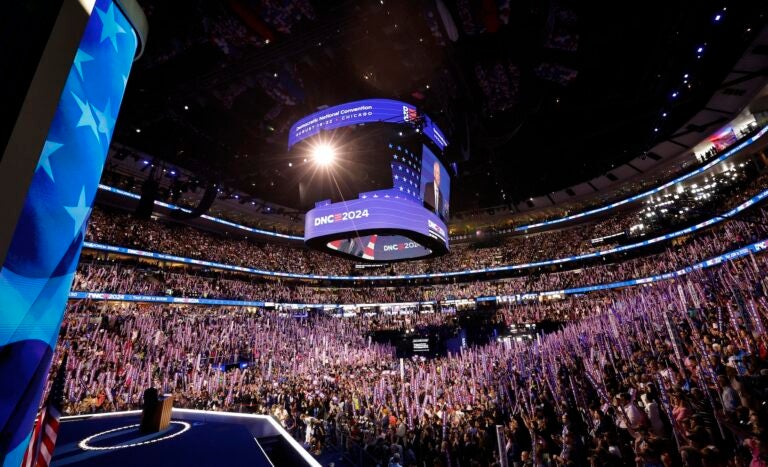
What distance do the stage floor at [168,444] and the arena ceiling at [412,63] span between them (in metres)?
8.14

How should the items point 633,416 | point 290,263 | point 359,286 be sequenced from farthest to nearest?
1. point 359,286
2. point 290,263
3. point 633,416

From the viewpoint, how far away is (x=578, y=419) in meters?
7.52

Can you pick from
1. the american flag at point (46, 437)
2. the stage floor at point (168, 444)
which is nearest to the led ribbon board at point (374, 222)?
the stage floor at point (168, 444)

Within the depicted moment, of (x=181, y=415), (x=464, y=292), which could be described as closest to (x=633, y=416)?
(x=181, y=415)

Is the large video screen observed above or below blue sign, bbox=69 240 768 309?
above

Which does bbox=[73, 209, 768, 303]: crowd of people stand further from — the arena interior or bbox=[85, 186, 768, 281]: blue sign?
bbox=[85, 186, 768, 281]: blue sign

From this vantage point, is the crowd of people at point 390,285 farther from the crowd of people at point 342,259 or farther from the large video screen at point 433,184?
the large video screen at point 433,184

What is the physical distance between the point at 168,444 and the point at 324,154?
923 centimetres

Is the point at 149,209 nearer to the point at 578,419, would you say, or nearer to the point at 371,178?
the point at 371,178

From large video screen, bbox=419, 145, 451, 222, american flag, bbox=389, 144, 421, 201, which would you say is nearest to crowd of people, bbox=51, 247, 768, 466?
large video screen, bbox=419, 145, 451, 222

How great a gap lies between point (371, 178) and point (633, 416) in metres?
9.27

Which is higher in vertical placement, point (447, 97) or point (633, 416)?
point (447, 97)

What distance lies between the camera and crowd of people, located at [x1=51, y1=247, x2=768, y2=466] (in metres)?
5.47

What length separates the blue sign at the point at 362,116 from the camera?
1152 centimetres
